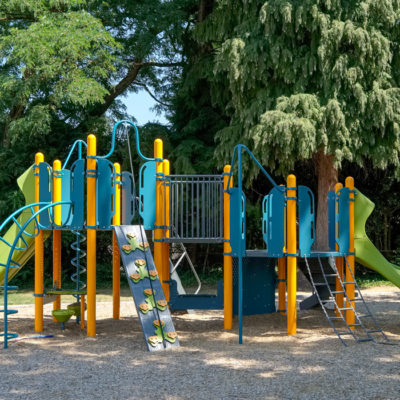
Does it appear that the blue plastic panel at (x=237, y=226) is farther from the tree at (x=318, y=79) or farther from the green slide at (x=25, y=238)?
the tree at (x=318, y=79)

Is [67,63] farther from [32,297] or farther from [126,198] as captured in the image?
[126,198]

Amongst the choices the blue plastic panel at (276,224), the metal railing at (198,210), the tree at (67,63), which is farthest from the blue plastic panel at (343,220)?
the tree at (67,63)

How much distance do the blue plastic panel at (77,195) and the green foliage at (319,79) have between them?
6.09 meters

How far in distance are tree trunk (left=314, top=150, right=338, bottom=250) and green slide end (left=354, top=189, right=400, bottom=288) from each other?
18.0 ft

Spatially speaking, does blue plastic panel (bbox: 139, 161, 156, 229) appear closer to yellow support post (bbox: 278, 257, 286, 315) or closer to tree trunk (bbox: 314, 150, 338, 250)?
yellow support post (bbox: 278, 257, 286, 315)

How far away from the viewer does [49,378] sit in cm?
577

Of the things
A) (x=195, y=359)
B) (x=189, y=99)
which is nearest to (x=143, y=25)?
(x=189, y=99)

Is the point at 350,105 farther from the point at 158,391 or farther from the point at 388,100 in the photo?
the point at 158,391

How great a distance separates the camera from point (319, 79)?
14.1m

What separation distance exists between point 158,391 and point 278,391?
1042mm

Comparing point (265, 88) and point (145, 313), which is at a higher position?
point (265, 88)

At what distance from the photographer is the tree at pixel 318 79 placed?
13.6 m

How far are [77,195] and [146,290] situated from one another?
1.69 m

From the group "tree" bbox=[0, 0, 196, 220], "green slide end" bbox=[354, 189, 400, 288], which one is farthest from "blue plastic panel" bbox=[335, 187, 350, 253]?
"tree" bbox=[0, 0, 196, 220]
